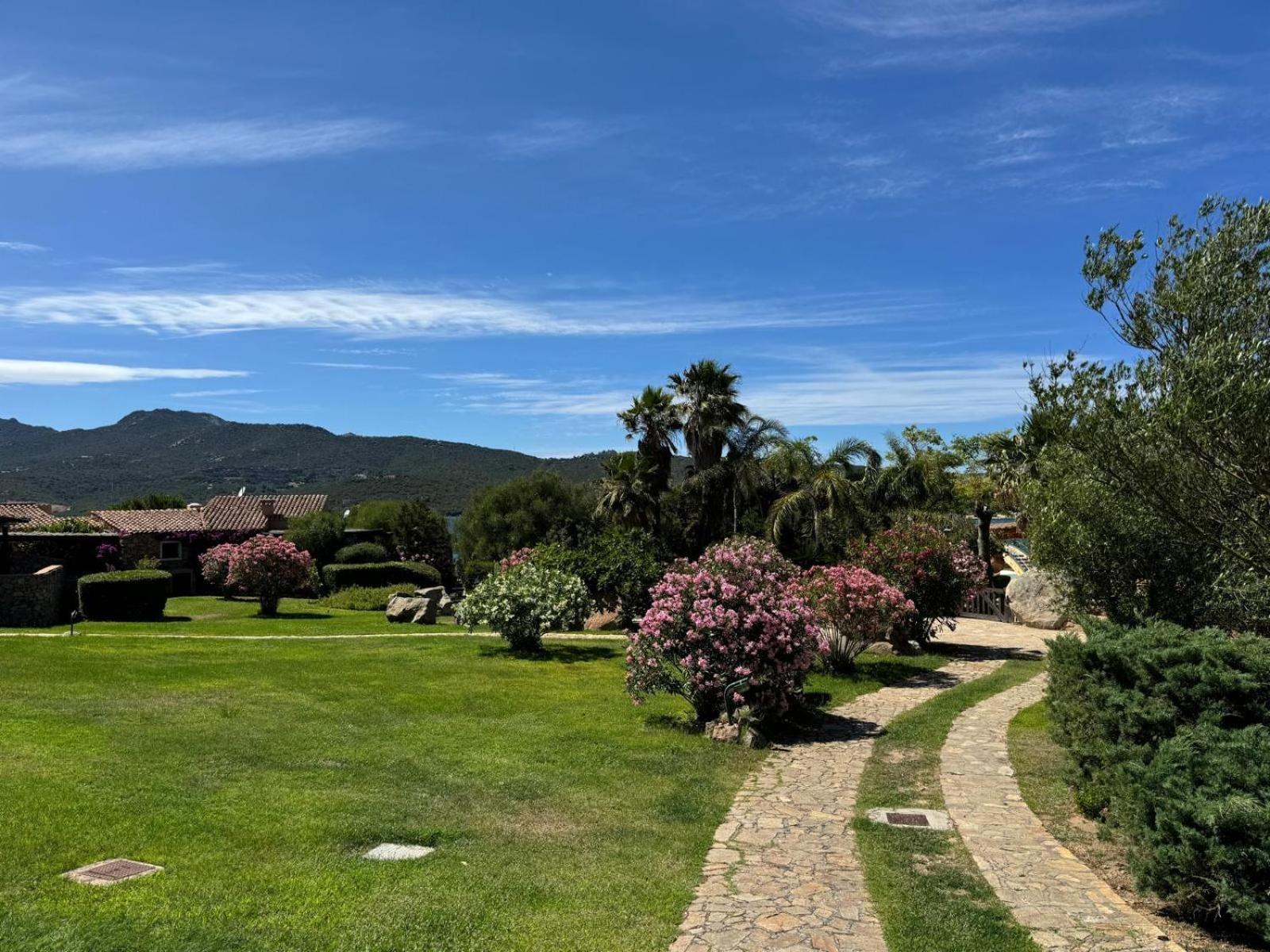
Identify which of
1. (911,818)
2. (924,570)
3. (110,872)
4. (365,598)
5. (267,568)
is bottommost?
(365,598)

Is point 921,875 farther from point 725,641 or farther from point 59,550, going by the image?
point 59,550

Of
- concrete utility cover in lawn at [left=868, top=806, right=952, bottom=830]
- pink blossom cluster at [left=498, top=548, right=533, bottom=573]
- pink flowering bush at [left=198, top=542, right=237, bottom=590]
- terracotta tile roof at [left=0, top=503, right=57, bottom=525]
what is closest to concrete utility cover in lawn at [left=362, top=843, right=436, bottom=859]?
concrete utility cover in lawn at [left=868, top=806, right=952, bottom=830]

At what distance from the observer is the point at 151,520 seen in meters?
44.4

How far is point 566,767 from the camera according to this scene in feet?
36.7

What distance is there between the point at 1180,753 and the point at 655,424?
1137 inches

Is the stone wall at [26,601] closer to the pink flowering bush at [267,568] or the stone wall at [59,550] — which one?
the stone wall at [59,550]

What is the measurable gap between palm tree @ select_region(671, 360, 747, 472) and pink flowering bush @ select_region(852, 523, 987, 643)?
11.9m

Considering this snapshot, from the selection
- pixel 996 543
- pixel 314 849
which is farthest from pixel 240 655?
pixel 996 543

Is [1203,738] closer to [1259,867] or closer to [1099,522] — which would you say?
[1259,867]

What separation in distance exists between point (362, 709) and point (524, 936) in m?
9.11

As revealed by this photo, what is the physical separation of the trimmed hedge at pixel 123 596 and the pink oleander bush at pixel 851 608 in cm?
1934

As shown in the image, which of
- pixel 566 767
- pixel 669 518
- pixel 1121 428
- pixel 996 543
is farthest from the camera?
pixel 996 543

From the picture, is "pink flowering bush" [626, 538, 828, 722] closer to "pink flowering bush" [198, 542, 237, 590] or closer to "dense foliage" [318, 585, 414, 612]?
"pink flowering bush" [198, 542, 237, 590]

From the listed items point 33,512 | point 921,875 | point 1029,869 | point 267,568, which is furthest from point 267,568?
point 1029,869
